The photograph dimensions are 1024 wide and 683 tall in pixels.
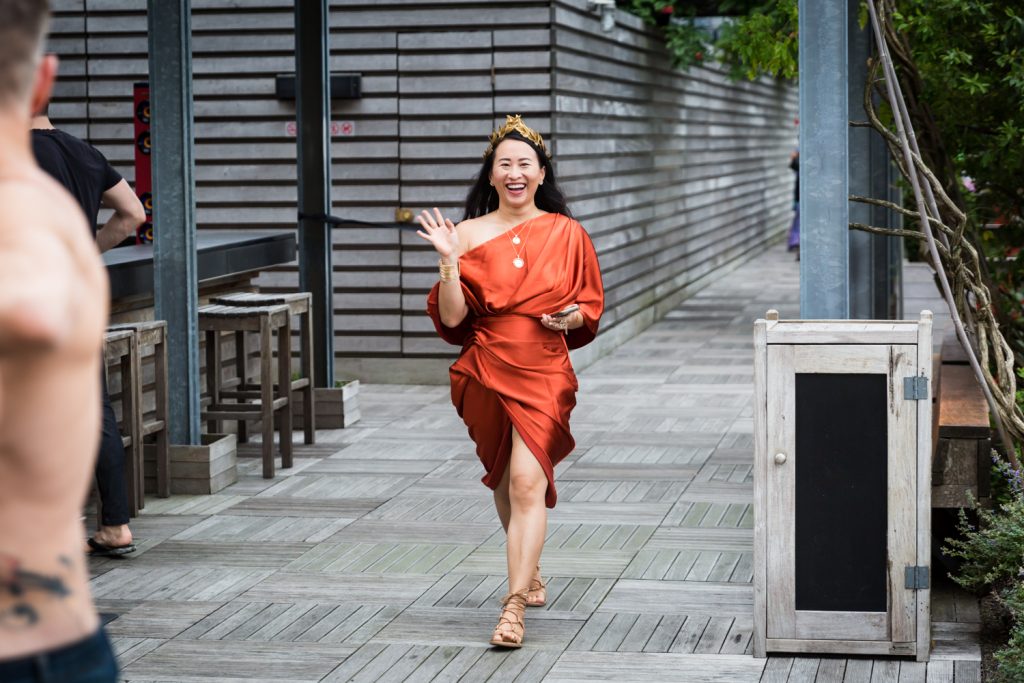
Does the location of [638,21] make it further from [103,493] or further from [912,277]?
[103,493]

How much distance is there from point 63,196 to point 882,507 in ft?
9.99

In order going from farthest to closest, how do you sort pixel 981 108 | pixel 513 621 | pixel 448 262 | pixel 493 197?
pixel 981 108 → pixel 493 197 → pixel 448 262 → pixel 513 621

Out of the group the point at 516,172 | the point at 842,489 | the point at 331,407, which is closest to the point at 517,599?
the point at 842,489

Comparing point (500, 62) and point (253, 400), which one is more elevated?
point (500, 62)

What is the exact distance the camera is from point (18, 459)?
2.07 m

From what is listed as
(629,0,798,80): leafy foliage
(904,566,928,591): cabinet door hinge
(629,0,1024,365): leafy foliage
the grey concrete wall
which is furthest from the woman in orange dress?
the grey concrete wall

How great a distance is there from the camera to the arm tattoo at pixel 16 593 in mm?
2084

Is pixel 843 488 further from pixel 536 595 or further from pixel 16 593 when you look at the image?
pixel 16 593

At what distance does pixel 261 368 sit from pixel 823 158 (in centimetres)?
348

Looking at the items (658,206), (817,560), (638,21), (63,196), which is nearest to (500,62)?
(638,21)

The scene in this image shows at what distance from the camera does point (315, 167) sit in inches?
366

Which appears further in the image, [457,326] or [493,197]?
[493,197]

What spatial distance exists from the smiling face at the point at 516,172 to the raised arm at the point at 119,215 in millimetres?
1624

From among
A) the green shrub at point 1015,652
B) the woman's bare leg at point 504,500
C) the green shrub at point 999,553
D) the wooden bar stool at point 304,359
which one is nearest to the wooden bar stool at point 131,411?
the wooden bar stool at point 304,359
